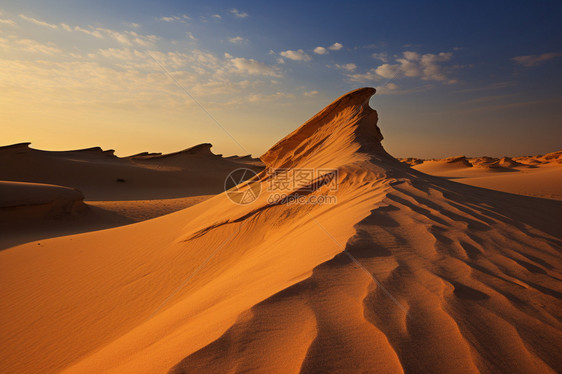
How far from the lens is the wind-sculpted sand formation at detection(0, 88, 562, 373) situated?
47.3 inches

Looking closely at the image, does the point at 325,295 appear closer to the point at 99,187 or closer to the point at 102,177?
the point at 99,187

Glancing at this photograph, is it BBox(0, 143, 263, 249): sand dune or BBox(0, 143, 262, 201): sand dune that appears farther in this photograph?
BBox(0, 143, 262, 201): sand dune

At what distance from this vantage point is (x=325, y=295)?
62.2 inches

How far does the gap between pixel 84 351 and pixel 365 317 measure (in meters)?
3.03

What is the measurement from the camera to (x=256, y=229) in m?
3.86

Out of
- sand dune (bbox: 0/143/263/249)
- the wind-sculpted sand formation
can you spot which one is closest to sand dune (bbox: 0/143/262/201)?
sand dune (bbox: 0/143/263/249)

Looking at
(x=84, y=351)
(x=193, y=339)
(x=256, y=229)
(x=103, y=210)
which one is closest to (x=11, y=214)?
(x=103, y=210)

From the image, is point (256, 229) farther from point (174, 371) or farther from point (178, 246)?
point (174, 371)

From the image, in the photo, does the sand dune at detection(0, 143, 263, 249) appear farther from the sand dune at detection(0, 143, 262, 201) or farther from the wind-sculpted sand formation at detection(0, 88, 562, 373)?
the wind-sculpted sand formation at detection(0, 88, 562, 373)

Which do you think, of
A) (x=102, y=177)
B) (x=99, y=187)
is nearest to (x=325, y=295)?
(x=99, y=187)

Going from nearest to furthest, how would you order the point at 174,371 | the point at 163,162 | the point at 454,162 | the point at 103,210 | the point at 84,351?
the point at 174,371 < the point at 84,351 < the point at 103,210 < the point at 454,162 < the point at 163,162

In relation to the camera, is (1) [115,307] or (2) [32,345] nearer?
(2) [32,345]

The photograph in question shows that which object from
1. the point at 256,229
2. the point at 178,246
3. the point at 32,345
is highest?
the point at 256,229

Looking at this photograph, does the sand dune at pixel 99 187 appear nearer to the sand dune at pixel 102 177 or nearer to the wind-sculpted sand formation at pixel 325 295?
the sand dune at pixel 102 177
